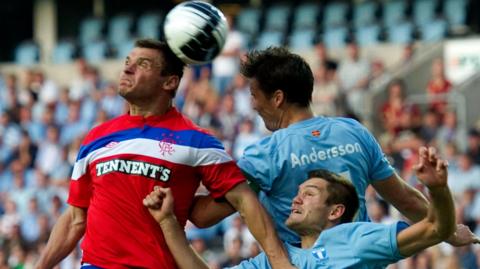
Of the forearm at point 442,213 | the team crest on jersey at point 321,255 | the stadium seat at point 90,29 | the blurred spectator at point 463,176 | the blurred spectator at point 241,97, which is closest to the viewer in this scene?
the forearm at point 442,213

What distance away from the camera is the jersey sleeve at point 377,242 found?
5.67 m

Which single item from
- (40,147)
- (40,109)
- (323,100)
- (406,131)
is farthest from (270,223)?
(40,109)

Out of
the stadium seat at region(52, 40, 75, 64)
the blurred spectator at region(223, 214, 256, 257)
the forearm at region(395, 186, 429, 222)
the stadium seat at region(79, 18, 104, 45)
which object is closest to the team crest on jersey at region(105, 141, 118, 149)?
the forearm at region(395, 186, 429, 222)

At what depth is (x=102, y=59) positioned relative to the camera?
22328 millimetres

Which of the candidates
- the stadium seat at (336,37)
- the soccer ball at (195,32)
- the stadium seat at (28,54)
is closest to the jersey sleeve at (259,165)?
the soccer ball at (195,32)

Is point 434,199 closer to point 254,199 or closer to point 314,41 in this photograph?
point 254,199

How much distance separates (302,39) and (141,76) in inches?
579

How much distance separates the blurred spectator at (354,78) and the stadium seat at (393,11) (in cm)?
357

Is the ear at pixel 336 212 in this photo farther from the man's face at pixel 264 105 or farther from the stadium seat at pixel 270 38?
the stadium seat at pixel 270 38

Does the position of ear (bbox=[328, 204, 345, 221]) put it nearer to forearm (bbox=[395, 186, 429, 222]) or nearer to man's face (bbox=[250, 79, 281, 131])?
man's face (bbox=[250, 79, 281, 131])

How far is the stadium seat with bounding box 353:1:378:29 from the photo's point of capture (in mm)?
21806

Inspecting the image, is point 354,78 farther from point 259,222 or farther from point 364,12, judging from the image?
point 259,222

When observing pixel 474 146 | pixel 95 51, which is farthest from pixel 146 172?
pixel 95 51

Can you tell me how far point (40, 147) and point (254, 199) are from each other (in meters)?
12.6
